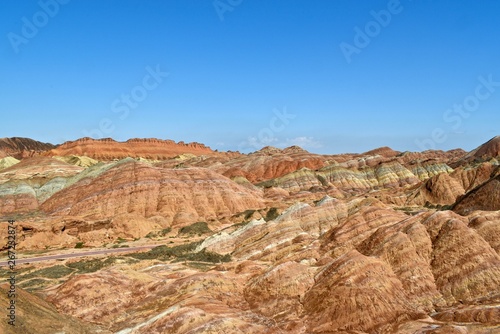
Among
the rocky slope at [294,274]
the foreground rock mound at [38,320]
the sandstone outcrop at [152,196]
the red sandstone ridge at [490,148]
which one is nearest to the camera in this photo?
the foreground rock mound at [38,320]

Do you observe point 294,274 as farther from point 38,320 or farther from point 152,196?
point 152,196

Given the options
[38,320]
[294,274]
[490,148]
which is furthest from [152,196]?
[490,148]

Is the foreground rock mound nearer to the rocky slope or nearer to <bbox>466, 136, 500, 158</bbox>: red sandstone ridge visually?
the rocky slope

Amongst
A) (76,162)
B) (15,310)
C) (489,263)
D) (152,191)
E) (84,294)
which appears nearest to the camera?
(15,310)

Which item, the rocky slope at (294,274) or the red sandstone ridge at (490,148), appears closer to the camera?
the rocky slope at (294,274)

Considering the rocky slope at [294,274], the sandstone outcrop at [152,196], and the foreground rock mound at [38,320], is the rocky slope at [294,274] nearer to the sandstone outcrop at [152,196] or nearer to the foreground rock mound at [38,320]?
the foreground rock mound at [38,320]

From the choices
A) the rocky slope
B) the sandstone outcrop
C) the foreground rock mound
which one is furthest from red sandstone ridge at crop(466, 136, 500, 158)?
the foreground rock mound

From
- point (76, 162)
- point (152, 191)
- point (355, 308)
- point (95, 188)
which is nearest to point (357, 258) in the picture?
point (355, 308)

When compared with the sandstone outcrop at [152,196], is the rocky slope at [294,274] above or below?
below

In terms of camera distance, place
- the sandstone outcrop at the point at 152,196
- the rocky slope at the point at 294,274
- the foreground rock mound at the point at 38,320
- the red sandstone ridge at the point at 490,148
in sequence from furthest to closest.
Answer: the red sandstone ridge at the point at 490,148 < the sandstone outcrop at the point at 152,196 < the rocky slope at the point at 294,274 < the foreground rock mound at the point at 38,320

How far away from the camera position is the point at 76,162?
152 m

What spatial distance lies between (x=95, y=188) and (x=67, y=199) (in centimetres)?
490

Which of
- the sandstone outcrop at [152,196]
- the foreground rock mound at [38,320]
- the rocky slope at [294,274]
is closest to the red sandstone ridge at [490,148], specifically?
the sandstone outcrop at [152,196]

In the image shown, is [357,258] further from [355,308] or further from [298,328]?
[298,328]
